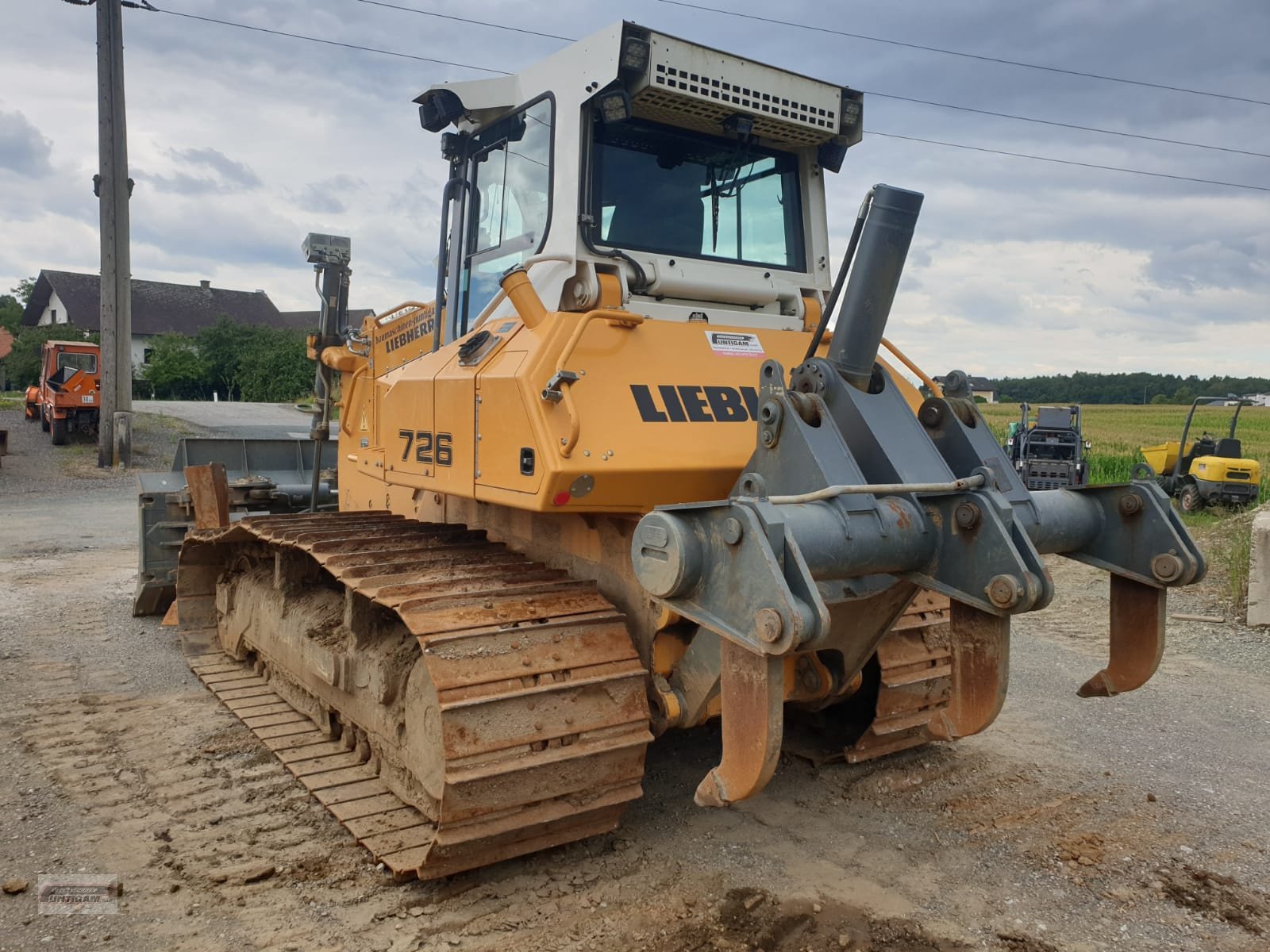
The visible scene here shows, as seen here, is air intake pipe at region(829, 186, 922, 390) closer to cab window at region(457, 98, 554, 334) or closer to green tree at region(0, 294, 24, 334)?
cab window at region(457, 98, 554, 334)

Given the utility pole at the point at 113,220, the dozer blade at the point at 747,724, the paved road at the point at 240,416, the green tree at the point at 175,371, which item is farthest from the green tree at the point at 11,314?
the dozer blade at the point at 747,724

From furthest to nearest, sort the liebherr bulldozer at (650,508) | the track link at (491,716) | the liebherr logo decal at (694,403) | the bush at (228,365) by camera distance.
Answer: the bush at (228,365) < the liebherr logo decal at (694,403) < the track link at (491,716) < the liebherr bulldozer at (650,508)

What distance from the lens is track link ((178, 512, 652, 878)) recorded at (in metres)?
3.11

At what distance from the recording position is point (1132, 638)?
351 cm

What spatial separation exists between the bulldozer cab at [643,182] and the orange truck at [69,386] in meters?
19.0

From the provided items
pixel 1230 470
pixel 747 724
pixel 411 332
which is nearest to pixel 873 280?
pixel 747 724

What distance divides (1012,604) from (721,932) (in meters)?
1.44

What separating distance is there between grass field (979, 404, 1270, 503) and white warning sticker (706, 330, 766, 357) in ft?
27.3

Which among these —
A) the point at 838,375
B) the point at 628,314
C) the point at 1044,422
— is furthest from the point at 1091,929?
the point at 1044,422

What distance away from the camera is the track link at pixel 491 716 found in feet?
10.2

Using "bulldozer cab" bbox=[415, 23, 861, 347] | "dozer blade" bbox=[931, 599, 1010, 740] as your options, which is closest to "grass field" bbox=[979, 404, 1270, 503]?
"bulldozer cab" bbox=[415, 23, 861, 347]

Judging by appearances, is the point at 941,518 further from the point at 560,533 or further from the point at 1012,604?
the point at 560,533

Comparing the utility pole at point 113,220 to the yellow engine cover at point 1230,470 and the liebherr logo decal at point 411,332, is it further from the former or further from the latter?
the yellow engine cover at point 1230,470

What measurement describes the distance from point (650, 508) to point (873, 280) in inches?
43.0
